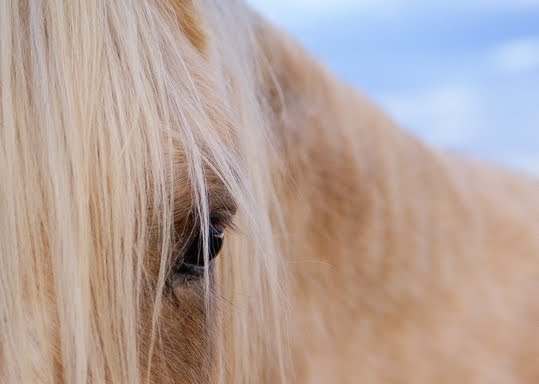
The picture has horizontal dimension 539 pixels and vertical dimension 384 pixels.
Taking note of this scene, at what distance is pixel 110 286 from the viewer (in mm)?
614

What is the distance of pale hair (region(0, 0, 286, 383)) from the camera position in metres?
0.56

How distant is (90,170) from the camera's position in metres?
0.61

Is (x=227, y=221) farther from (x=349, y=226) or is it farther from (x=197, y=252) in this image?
(x=349, y=226)

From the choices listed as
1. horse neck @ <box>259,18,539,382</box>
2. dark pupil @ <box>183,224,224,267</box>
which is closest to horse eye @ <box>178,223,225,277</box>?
dark pupil @ <box>183,224,224,267</box>

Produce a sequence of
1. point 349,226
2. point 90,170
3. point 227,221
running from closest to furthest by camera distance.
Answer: point 90,170
point 227,221
point 349,226

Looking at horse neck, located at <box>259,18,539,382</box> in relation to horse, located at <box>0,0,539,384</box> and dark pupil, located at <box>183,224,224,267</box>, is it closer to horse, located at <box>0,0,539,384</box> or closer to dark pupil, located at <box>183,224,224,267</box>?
horse, located at <box>0,0,539,384</box>

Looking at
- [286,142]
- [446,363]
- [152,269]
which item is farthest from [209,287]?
[446,363]

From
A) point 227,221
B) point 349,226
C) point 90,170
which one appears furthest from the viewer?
point 349,226

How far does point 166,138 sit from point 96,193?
8 cm

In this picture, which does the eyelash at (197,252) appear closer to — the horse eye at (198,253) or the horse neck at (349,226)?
the horse eye at (198,253)

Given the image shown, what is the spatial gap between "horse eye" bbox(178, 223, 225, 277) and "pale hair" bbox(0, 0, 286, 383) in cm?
4

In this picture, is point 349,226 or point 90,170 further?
point 349,226

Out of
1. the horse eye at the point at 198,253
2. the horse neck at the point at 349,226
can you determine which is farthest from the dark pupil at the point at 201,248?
the horse neck at the point at 349,226

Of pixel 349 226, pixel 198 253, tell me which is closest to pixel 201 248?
pixel 198 253
